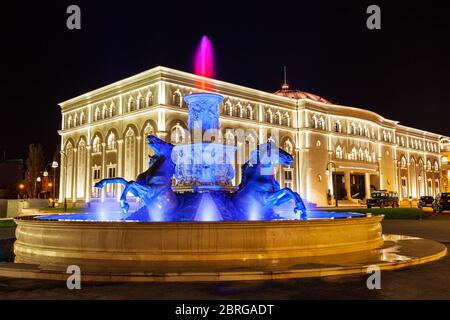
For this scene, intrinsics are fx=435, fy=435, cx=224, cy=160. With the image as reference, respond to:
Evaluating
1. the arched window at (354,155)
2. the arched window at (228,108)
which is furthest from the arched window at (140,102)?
the arched window at (354,155)

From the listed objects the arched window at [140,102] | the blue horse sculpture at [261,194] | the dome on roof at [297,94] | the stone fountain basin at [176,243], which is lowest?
the stone fountain basin at [176,243]

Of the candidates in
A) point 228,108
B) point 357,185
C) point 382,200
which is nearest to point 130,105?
point 228,108

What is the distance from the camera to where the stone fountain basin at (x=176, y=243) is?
9016 millimetres

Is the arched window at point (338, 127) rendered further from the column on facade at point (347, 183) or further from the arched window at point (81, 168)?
the arched window at point (81, 168)

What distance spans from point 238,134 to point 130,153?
1289 centimetres

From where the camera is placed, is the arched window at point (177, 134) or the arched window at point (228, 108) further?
the arched window at point (228, 108)

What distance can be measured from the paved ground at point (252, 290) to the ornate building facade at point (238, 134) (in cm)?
3391

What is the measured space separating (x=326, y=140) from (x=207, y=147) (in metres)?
48.6

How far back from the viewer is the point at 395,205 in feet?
160

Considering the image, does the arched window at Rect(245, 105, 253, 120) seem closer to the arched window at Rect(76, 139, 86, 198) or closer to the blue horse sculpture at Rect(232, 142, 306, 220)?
the arched window at Rect(76, 139, 86, 198)

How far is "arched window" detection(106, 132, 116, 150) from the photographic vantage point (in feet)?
159

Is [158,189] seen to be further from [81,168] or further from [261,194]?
[81,168]

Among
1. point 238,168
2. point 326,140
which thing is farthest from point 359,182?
point 238,168

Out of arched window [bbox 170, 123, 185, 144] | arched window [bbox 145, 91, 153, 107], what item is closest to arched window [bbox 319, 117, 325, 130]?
arched window [bbox 170, 123, 185, 144]
